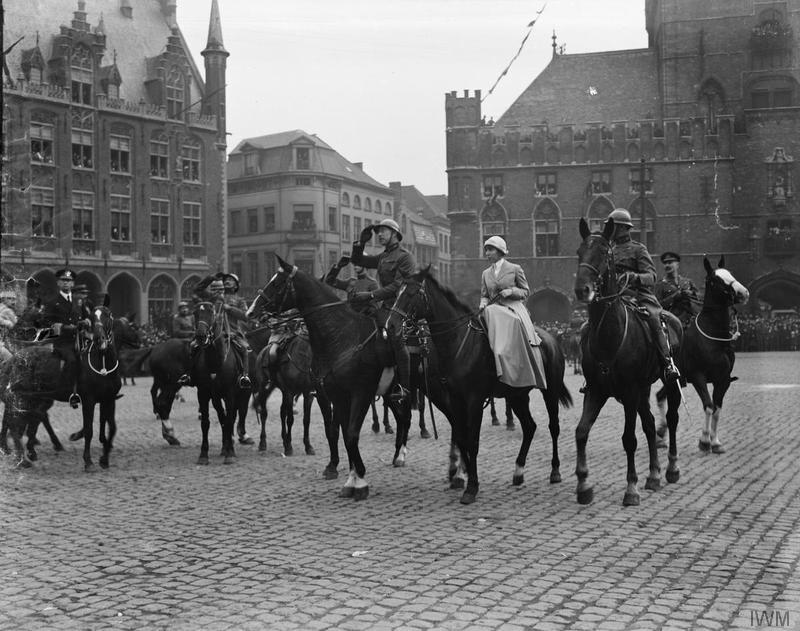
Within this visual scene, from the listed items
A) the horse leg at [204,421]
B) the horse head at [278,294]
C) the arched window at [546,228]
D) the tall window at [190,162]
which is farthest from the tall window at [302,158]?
Result: the horse head at [278,294]

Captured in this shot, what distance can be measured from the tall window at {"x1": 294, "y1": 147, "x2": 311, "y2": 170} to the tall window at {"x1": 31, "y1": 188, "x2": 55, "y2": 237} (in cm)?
1209

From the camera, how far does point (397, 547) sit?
6.21 m

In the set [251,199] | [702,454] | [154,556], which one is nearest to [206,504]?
[154,556]

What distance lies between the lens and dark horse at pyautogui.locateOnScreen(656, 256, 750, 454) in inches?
428

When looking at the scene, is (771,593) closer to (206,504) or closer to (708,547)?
(708,547)

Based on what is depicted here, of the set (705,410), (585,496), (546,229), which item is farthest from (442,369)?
(546,229)

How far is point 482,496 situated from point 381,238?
9.21 feet

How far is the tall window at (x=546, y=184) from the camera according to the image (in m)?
49.8

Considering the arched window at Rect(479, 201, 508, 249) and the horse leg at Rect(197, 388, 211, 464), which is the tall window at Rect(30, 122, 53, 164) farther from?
the horse leg at Rect(197, 388, 211, 464)

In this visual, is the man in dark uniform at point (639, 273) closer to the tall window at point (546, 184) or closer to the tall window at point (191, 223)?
the tall window at point (191, 223)

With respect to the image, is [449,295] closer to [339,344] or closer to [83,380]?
[339,344]

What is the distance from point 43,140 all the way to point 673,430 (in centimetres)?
3197

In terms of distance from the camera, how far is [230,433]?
10656 mm

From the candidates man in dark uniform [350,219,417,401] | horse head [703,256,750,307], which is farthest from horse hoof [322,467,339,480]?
horse head [703,256,750,307]
